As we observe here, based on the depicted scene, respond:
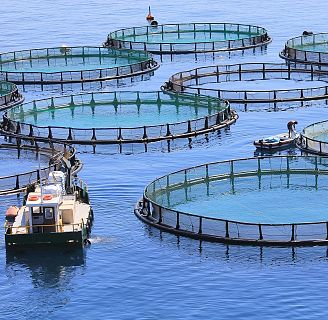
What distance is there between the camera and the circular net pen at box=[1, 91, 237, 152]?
589ft

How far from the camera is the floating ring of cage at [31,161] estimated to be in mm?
156750

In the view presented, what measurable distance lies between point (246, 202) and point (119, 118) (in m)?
44.5

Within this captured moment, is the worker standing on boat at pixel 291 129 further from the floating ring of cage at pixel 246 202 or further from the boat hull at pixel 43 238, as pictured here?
the boat hull at pixel 43 238

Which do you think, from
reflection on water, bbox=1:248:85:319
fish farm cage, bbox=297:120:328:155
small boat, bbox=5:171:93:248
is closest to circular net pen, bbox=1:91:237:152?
fish farm cage, bbox=297:120:328:155

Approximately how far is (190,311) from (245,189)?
34.5 meters

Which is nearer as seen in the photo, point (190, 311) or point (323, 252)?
point (190, 311)

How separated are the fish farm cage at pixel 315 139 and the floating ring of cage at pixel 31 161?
27545 millimetres

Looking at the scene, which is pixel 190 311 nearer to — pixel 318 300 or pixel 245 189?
pixel 318 300

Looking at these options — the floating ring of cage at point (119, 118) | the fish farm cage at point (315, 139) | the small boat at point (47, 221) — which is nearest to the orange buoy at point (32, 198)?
the small boat at point (47, 221)

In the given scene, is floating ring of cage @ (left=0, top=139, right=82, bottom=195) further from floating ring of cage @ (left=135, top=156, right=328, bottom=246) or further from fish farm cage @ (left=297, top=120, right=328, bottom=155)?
fish farm cage @ (left=297, top=120, right=328, bottom=155)

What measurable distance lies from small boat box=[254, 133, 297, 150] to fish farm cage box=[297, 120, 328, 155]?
1.17 m

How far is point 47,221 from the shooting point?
5389 inches

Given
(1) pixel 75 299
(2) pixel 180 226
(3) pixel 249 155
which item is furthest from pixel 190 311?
(3) pixel 249 155

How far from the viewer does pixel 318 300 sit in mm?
123188
